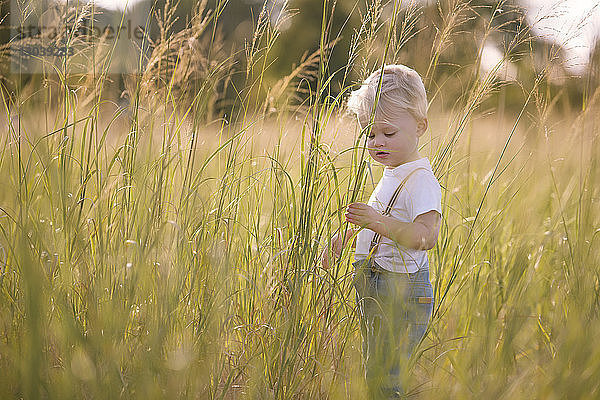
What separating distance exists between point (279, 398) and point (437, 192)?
2.39 feet

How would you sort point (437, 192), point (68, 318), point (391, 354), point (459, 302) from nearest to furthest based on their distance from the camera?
point (68, 318) < point (391, 354) < point (437, 192) < point (459, 302)

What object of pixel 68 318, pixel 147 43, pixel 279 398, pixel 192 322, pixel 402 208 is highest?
pixel 147 43

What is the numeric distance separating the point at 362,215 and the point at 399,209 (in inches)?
9.1

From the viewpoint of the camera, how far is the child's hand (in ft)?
4.97

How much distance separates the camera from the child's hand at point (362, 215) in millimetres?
1515

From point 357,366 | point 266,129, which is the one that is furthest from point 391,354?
point 266,129

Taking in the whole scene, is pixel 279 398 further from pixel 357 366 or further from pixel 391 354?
pixel 391 354

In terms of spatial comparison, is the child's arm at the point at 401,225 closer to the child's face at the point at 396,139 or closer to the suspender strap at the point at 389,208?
the suspender strap at the point at 389,208

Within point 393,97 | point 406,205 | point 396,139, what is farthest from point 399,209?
point 393,97

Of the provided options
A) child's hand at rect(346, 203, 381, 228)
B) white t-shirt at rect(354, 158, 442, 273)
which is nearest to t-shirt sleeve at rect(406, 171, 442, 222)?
white t-shirt at rect(354, 158, 442, 273)

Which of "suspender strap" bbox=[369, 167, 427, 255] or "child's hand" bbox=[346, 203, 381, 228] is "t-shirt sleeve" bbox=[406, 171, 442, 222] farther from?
"child's hand" bbox=[346, 203, 381, 228]

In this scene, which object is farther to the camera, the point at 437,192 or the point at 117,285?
the point at 437,192

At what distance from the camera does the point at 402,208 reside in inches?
67.5

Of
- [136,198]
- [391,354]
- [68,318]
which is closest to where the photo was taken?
[68,318]
